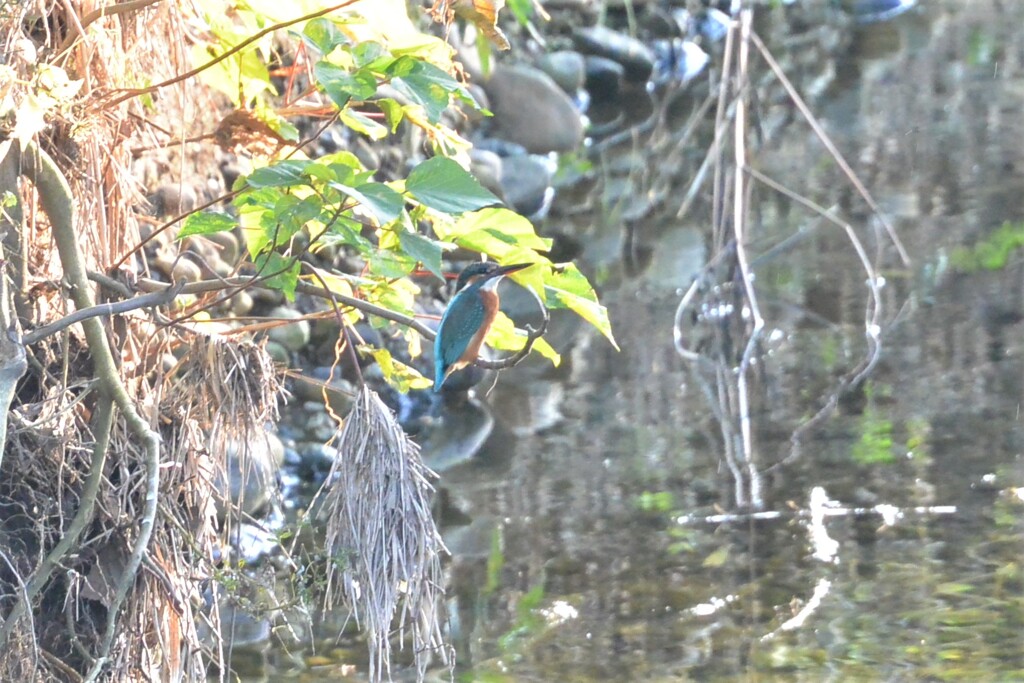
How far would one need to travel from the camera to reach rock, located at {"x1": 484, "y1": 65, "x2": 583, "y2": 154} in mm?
7836

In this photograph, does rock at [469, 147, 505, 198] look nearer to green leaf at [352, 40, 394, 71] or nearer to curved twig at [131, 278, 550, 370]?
curved twig at [131, 278, 550, 370]

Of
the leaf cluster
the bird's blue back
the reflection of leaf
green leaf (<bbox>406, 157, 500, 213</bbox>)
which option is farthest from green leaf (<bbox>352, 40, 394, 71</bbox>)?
the reflection of leaf

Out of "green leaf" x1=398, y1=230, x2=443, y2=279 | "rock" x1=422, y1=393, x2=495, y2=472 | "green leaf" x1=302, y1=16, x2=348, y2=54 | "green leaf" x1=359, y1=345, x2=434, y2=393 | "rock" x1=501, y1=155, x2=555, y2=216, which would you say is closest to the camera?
"green leaf" x1=398, y1=230, x2=443, y2=279

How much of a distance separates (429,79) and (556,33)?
7.61 metres

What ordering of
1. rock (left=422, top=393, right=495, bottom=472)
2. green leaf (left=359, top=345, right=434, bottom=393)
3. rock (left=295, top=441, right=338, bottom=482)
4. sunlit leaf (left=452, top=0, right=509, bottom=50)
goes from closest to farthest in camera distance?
1. sunlit leaf (left=452, top=0, right=509, bottom=50)
2. green leaf (left=359, top=345, right=434, bottom=393)
3. rock (left=295, top=441, right=338, bottom=482)
4. rock (left=422, top=393, right=495, bottom=472)

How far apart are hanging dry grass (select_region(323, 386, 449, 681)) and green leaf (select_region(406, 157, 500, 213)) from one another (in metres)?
0.36

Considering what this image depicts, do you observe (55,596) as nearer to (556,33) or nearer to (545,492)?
(545,492)

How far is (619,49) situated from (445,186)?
7884 mm

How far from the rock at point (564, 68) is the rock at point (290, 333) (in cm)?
424

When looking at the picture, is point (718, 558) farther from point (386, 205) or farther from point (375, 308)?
point (386, 205)

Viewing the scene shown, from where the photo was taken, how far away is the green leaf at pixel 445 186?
169cm

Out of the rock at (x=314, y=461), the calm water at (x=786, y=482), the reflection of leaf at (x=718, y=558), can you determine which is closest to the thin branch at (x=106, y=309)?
the calm water at (x=786, y=482)

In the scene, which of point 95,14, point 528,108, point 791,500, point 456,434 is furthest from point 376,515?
point 528,108

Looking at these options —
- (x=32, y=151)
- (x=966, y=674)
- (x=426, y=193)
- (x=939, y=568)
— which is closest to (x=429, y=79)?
(x=426, y=193)
